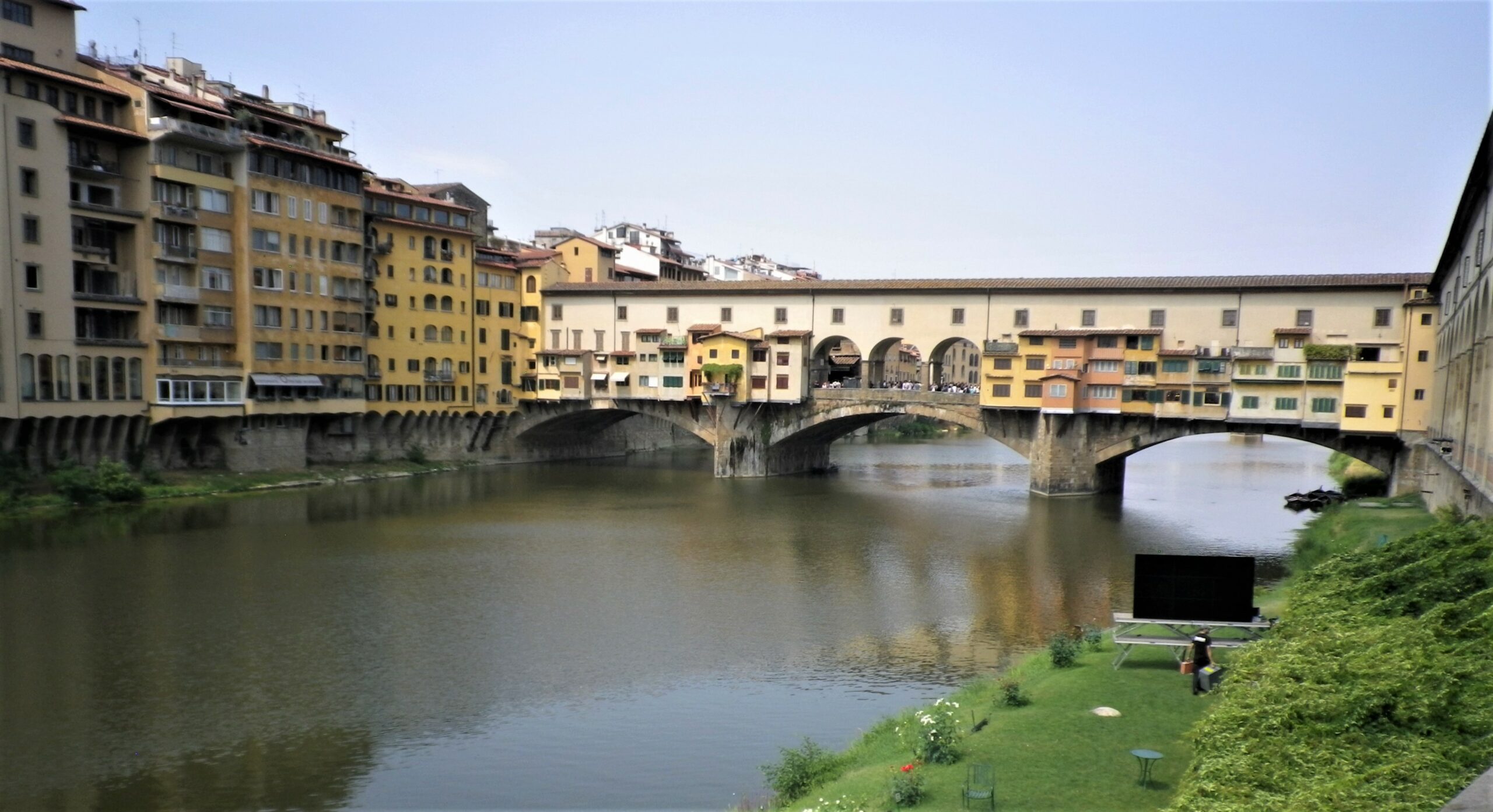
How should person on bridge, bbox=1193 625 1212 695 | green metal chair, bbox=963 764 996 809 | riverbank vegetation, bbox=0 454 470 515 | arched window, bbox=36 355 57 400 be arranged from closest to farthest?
green metal chair, bbox=963 764 996 809, person on bridge, bbox=1193 625 1212 695, riverbank vegetation, bbox=0 454 470 515, arched window, bbox=36 355 57 400

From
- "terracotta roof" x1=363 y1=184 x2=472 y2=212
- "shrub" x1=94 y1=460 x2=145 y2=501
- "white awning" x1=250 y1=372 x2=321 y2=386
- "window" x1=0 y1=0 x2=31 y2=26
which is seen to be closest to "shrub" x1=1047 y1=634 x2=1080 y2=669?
"shrub" x1=94 y1=460 x2=145 y2=501

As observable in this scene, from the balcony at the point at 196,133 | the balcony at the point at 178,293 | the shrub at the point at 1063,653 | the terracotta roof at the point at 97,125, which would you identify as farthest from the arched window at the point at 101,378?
the shrub at the point at 1063,653

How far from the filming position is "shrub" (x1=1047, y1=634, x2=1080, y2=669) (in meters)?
18.4

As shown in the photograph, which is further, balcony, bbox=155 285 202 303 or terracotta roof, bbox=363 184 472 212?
terracotta roof, bbox=363 184 472 212

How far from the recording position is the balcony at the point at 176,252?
144ft

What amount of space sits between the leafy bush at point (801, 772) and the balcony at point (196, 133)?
40.9 meters

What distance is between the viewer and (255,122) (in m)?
48.3

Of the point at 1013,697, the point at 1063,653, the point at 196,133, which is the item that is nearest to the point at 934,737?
the point at 1013,697

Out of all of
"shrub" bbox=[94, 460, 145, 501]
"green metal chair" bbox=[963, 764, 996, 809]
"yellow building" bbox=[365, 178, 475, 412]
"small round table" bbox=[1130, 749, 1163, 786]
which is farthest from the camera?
"yellow building" bbox=[365, 178, 475, 412]

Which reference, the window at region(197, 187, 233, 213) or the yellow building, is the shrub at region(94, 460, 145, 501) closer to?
the window at region(197, 187, 233, 213)

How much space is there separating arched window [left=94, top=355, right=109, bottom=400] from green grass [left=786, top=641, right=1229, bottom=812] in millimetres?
38595

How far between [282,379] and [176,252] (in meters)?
7.53

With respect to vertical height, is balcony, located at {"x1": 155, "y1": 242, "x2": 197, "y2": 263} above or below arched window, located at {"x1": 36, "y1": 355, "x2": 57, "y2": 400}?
above

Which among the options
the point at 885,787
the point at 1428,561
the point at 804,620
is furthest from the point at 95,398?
the point at 1428,561
